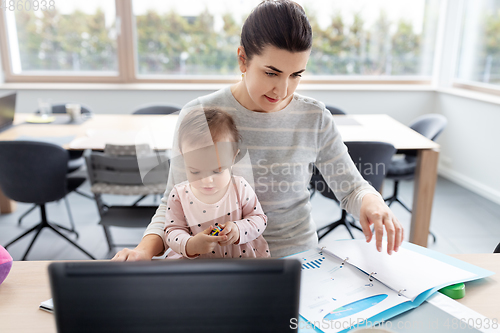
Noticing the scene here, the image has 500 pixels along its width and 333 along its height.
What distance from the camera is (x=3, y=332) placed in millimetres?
719

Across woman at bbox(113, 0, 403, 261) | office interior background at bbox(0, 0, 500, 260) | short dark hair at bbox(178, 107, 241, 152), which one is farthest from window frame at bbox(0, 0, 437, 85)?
short dark hair at bbox(178, 107, 241, 152)

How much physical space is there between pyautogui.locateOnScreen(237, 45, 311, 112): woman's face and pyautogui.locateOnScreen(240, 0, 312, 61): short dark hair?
2cm

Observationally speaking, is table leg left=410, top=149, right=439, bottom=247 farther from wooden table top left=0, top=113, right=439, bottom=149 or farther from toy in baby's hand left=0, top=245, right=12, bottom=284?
toy in baby's hand left=0, top=245, right=12, bottom=284

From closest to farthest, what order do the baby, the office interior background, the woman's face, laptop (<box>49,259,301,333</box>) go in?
laptop (<box>49,259,301,333</box>) → the baby → the woman's face → the office interior background

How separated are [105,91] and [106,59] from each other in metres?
0.41

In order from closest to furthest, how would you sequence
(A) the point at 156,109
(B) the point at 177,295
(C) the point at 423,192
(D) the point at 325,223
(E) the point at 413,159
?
(B) the point at 177,295, (C) the point at 423,192, (E) the point at 413,159, (D) the point at 325,223, (A) the point at 156,109

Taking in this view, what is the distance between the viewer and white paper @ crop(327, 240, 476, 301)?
820mm

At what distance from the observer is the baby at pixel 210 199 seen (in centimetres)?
84

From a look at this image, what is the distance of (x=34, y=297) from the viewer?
823 mm

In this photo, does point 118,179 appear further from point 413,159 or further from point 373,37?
point 373,37

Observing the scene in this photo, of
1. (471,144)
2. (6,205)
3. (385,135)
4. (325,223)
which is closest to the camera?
(385,135)

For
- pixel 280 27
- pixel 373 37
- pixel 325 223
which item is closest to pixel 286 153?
pixel 280 27

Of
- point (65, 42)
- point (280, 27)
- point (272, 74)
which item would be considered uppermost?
point (65, 42)

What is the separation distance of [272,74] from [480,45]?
11.6 ft
